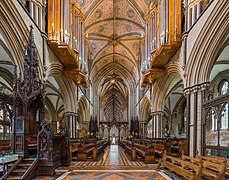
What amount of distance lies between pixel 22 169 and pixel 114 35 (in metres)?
18.1

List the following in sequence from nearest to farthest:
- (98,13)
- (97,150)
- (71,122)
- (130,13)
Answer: (97,150), (71,122), (98,13), (130,13)

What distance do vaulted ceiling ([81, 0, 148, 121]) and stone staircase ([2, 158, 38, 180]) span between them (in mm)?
13496

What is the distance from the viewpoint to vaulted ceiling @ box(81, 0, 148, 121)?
17.9 m

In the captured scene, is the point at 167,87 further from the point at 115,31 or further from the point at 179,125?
the point at 115,31

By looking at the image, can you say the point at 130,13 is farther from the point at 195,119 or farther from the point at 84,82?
the point at 195,119

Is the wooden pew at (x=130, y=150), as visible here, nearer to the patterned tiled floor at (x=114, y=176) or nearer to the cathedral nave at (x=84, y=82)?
the cathedral nave at (x=84, y=82)

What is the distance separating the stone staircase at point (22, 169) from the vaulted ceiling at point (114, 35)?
13.5 m

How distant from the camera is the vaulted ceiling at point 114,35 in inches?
703

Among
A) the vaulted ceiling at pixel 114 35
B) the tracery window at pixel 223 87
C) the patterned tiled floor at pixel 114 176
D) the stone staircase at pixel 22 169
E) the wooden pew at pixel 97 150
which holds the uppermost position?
the vaulted ceiling at pixel 114 35

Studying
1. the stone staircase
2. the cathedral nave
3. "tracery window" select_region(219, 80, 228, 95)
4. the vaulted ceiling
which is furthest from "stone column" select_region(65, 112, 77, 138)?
"tracery window" select_region(219, 80, 228, 95)

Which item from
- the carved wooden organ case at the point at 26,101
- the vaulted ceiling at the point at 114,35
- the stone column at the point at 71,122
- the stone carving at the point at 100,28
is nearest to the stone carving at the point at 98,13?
the vaulted ceiling at the point at 114,35

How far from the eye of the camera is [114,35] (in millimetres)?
22219

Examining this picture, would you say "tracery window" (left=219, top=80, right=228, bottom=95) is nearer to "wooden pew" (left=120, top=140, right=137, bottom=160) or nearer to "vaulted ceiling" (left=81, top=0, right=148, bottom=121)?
"wooden pew" (left=120, top=140, right=137, bottom=160)

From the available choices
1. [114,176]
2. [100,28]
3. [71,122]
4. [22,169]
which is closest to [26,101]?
[22,169]
